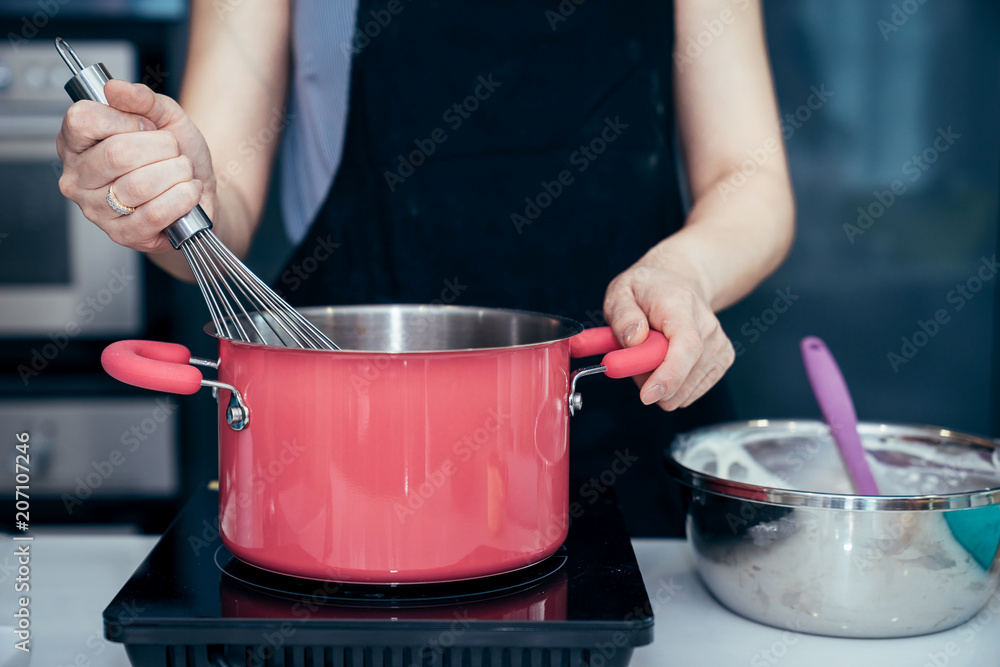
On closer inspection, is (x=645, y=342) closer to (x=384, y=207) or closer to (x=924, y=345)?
(x=384, y=207)

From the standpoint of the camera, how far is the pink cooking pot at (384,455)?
17.4 inches

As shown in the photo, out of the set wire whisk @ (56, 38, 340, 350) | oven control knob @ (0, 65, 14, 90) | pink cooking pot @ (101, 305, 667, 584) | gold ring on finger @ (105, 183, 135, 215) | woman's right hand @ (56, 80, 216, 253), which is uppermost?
oven control knob @ (0, 65, 14, 90)

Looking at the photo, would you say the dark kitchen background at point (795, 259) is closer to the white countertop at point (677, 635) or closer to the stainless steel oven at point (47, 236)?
the stainless steel oven at point (47, 236)

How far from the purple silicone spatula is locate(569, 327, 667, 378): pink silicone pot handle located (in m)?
0.19

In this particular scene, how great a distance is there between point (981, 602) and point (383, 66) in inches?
31.3

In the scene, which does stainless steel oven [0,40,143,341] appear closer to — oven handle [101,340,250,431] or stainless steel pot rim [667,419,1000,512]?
oven handle [101,340,250,431]

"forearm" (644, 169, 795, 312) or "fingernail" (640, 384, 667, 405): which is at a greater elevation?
"forearm" (644, 169, 795, 312)

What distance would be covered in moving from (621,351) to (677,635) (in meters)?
0.19

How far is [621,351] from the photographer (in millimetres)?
528

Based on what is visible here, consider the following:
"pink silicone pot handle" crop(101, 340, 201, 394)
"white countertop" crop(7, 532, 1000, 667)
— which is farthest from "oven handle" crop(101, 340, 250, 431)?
"white countertop" crop(7, 532, 1000, 667)

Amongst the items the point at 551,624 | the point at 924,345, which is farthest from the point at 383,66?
the point at 924,345

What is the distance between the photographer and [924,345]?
1.75 m

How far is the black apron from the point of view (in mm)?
988

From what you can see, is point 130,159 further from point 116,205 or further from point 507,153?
point 507,153
